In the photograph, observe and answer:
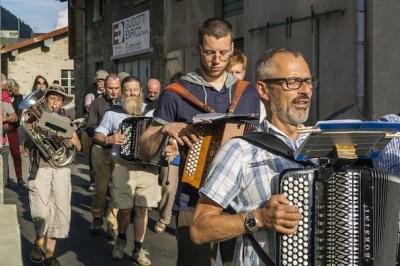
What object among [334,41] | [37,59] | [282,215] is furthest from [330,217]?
[37,59]

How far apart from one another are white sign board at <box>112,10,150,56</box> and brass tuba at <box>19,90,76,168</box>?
1223 centimetres

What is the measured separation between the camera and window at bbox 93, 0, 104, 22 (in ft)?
77.3

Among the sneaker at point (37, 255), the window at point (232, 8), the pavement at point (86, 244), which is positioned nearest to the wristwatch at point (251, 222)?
the pavement at point (86, 244)

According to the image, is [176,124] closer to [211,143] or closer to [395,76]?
[211,143]

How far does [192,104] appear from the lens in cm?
439

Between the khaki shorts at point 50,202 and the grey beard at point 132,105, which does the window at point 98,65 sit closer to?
the grey beard at point 132,105

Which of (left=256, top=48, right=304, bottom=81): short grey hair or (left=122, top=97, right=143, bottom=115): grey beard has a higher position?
(left=256, top=48, right=304, bottom=81): short grey hair

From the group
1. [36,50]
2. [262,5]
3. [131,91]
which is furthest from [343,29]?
[36,50]

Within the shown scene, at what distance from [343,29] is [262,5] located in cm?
261

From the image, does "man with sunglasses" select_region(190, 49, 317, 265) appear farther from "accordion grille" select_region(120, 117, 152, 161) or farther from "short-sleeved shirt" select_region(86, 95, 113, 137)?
"short-sleeved shirt" select_region(86, 95, 113, 137)

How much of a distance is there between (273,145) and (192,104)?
152 centimetres

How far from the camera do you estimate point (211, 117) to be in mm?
3938

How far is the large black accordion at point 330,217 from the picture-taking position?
8.93ft

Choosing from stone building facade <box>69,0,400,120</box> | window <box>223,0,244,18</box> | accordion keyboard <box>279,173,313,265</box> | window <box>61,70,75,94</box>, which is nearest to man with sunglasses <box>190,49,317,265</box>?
accordion keyboard <box>279,173,313,265</box>
